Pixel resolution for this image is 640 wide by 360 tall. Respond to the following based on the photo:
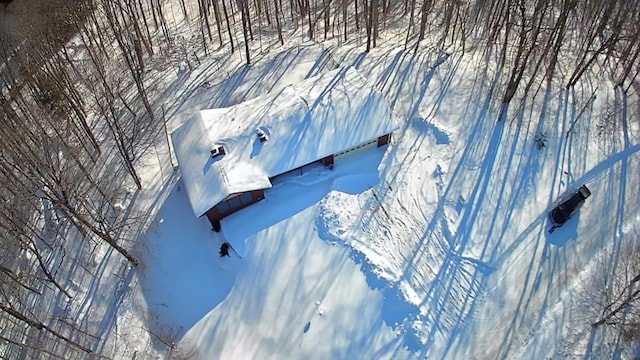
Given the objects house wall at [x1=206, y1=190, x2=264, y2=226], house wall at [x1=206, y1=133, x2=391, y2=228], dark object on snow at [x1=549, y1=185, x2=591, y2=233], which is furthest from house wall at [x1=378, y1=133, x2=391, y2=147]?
dark object on snow at [x1=549, y1=185, x2=591, y2=233]

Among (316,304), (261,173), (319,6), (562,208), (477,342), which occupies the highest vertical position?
(319,6)

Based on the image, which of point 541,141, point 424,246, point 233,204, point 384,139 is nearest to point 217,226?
point 233,204

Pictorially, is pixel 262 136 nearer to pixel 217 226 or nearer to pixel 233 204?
pixel 233 204

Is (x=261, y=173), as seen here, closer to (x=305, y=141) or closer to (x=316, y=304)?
(x=305, y=141)

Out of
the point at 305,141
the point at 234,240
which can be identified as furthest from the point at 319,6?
the point at 234,240

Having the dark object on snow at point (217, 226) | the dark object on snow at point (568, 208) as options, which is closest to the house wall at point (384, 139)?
the dark object on snow at point (568, 208)

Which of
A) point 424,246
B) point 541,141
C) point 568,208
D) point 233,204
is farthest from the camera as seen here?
point 541,141
